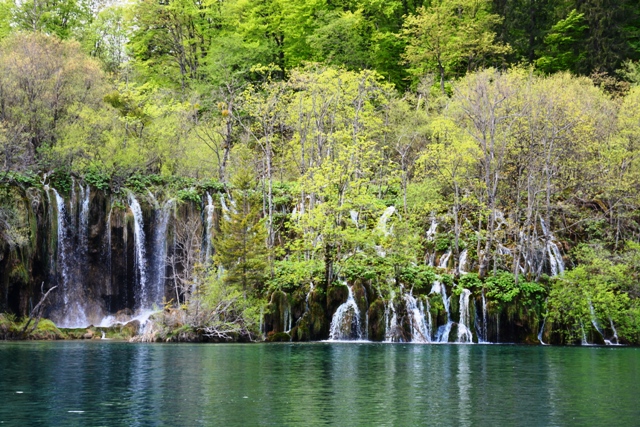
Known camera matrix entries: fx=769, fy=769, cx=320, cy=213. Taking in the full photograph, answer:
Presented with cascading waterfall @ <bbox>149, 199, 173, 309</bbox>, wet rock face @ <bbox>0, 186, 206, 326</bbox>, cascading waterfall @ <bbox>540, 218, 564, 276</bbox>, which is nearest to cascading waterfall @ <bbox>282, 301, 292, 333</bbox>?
wet rock face @ <bbox>0, 186, 206, 326</bbox>

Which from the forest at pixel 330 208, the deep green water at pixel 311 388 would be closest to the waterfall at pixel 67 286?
the forest at pixel 330 208

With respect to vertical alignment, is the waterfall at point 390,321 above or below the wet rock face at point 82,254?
below

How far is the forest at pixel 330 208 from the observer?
3944 centimetres

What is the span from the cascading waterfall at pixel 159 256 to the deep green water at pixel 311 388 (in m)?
12.5

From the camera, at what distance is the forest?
39.4 meters

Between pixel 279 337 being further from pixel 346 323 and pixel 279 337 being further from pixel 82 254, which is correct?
pixel 82 254

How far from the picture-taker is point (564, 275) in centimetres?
4028

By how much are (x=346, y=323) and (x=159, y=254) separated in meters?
12.4

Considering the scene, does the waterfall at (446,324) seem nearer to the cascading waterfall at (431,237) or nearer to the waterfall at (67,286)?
the cascading waterfall at (431,237)

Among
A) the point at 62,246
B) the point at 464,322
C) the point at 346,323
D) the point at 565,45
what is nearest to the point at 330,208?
the point at 346,323

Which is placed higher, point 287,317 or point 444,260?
point 444,260

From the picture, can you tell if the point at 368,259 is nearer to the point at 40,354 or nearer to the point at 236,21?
the point at 40,354

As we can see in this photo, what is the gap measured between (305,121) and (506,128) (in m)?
12.3

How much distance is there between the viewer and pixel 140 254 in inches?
1750
